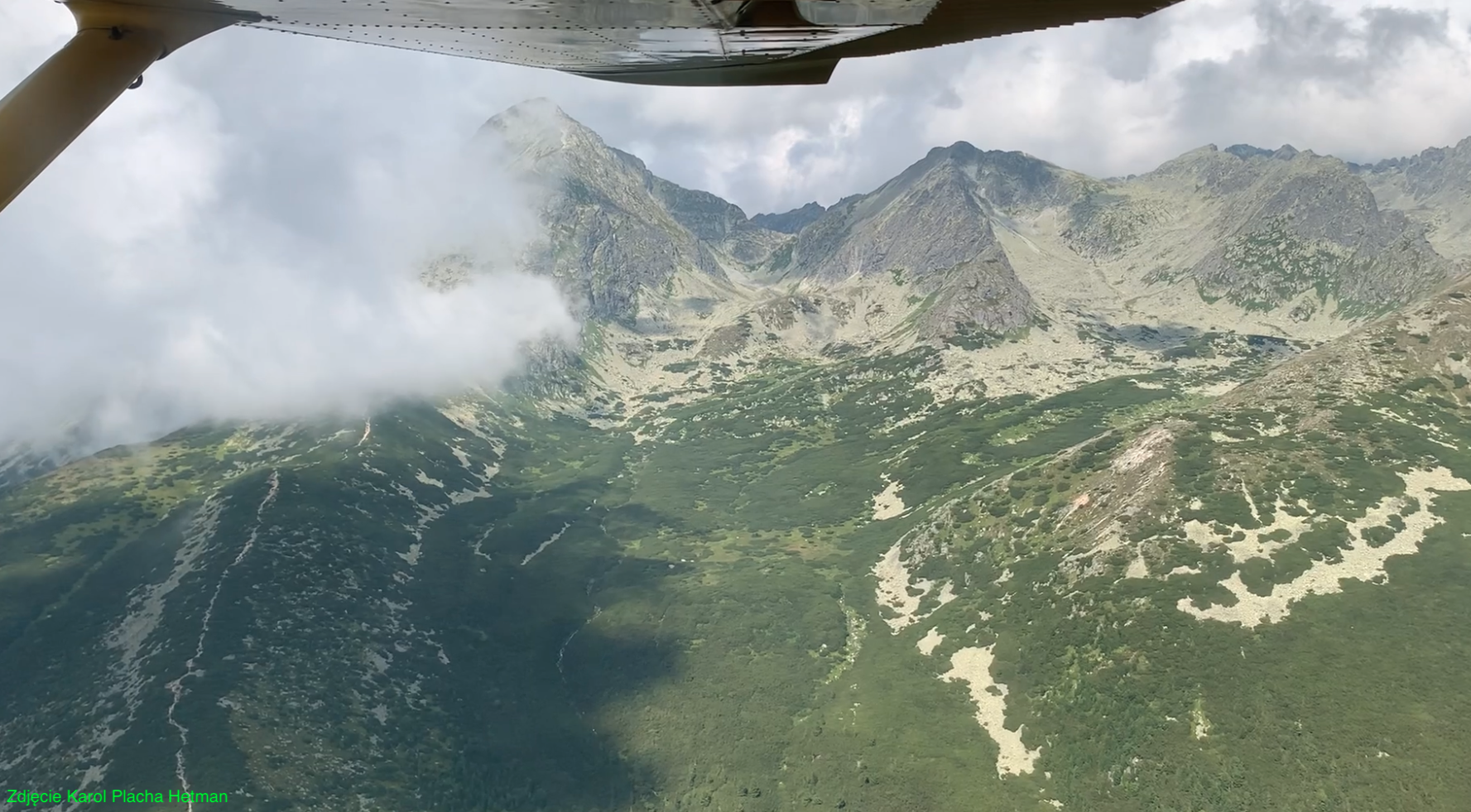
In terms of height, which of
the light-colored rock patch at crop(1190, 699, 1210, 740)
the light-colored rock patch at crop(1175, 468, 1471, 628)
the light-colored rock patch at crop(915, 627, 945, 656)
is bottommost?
the light-colored rock patch at crop(915, 627, 945, 656)

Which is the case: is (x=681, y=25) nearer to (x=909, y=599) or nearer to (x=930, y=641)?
(x=930, y=641)

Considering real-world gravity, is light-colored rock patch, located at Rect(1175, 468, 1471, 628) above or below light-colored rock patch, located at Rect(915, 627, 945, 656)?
above

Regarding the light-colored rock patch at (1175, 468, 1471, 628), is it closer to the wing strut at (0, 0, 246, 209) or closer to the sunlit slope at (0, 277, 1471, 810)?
the sunlit slope at (0, 277, 1471, 810)

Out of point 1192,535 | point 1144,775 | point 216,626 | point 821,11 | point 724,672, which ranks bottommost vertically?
point 724,672

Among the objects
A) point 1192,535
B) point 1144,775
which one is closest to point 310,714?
point 1144,775

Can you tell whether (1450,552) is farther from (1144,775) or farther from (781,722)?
(781,722)

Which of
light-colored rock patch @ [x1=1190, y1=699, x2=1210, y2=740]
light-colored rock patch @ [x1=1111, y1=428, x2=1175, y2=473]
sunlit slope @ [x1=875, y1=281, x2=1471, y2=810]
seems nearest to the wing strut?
sunlit slope @ [x1=875, y1=281, x2=1471, y2=810]

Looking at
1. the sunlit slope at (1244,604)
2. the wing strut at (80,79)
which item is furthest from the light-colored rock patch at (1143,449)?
the wing strut at (80,79)
